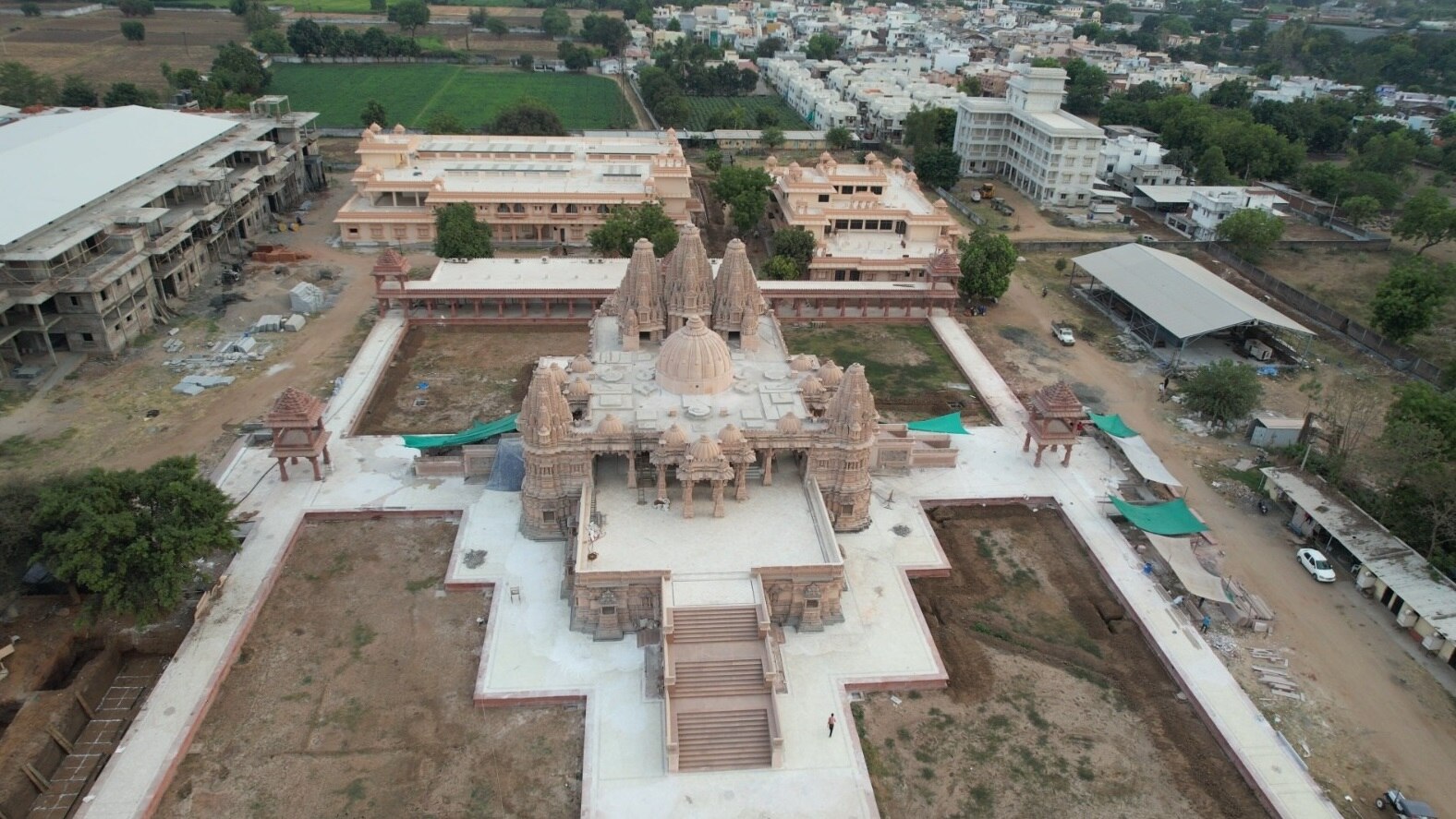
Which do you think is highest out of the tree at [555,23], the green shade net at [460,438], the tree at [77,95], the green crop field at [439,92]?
the tree at [555,23]

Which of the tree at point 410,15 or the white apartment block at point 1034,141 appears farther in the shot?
the tree at point 410,15

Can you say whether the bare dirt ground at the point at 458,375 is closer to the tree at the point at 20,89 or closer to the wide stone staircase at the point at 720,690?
the wide stone staircase at the point at 720,690

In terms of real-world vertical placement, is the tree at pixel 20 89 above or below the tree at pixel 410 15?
below

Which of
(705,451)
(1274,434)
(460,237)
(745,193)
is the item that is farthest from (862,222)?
(705,451)

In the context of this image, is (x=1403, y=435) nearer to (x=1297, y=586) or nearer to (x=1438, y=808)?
(x=1297, y=586)

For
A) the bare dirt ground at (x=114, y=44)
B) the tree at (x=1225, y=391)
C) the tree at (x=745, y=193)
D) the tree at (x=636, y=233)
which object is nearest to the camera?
the tree at (x=1225, y=391)

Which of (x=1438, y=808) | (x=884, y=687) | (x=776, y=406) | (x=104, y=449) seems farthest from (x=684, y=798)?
(x=104, y=449)

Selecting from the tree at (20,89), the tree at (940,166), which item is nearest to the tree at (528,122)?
the tree at (940,166)

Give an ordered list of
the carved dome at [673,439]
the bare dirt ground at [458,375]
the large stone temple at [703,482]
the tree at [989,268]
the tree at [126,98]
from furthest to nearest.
→ the tree at [126,98] < the tree at [989,268] < the bare dirt ground at [458,375] < the carved dome at [673,439] < the large stone temple at [703,482]
